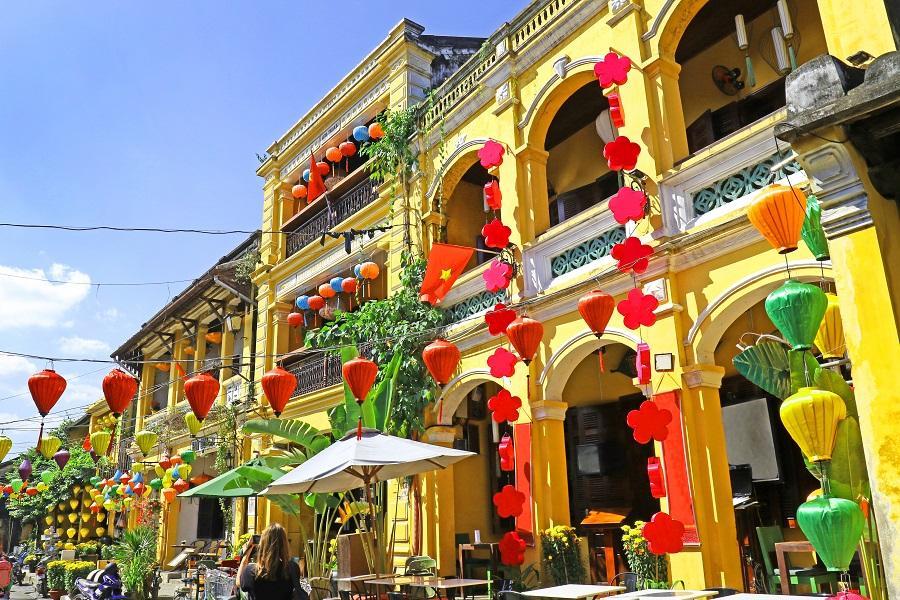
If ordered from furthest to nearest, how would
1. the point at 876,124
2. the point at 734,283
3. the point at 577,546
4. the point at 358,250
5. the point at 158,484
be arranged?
1. the point at 158,484
2. the point at 358,250
3. the point at 577,546
4. the point at 734,283
5. the point at 876,124

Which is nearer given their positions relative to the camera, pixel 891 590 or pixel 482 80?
pixel 891 590

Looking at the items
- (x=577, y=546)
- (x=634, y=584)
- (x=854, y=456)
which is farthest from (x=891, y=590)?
(x=577, y=546)

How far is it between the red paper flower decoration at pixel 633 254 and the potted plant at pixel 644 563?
2747 millimetres

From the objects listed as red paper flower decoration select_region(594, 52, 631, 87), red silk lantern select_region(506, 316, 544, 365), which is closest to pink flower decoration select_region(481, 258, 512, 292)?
red silk lantern select_region(506, 316, 544, 365)

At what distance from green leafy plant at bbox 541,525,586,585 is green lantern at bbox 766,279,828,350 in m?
5.09

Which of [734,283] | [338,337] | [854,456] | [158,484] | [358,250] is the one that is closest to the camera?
[854,456]

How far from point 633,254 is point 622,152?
1187 mm

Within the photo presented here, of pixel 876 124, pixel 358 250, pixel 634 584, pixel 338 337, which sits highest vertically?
pixel 358 250

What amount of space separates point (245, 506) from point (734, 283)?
1211 centimetres

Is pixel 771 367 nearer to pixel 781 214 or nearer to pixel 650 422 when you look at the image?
pixel 781 214

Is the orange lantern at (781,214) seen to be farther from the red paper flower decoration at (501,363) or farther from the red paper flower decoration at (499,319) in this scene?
the red paper flower decoration at (501,363)

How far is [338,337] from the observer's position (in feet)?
40.2

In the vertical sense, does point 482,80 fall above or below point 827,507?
above

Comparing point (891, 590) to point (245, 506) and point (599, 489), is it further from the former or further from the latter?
point (245, 506)
